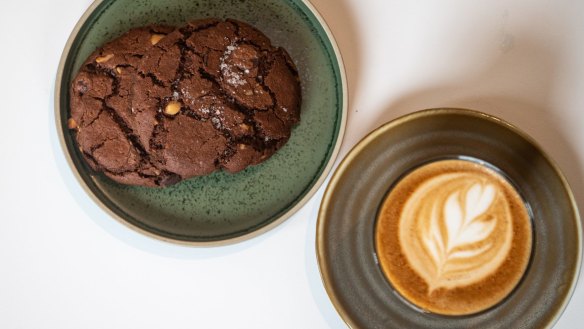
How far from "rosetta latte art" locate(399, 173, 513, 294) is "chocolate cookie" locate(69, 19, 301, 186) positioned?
1.53ft

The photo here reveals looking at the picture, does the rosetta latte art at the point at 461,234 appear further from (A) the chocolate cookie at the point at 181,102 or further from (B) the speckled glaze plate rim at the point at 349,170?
(A) the chocolate cookie at the point at 181,102

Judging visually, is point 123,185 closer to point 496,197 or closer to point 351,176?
point 351,176

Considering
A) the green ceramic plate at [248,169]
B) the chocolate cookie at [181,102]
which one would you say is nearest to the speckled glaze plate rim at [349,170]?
the green ceramic plate at [248,169]

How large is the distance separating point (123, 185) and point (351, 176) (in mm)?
624

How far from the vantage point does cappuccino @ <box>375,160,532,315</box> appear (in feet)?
4.82

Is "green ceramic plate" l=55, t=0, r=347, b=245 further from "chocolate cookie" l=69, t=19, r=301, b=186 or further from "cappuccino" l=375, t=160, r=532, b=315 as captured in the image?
"cappuccino" l=375, t=160, r=532, b=315

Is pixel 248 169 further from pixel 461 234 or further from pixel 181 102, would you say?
pixel 461 234

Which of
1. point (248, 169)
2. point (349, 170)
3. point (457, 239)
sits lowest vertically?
point (457, 239)

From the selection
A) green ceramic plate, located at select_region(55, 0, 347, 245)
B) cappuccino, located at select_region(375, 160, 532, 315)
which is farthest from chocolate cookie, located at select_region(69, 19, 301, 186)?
Answer: cappuccino, located at select_region(375, 160, 532, 315)

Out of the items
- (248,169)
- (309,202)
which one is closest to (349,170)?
(309,202)

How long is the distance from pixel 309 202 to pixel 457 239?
408mm

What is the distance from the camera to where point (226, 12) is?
1547 millimetres

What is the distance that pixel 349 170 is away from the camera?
4.72 feet

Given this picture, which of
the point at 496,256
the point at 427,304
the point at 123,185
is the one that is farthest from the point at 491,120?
the point at 123,185
